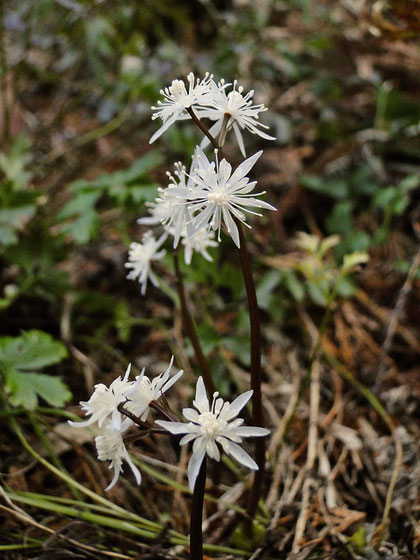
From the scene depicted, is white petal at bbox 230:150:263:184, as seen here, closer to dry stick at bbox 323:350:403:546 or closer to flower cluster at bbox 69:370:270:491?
flower cluster at bbox 69:370:270:491

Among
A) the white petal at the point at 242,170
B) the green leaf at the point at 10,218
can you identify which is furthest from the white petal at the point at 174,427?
the green leaf at the point at 10,218

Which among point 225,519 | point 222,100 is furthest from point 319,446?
point 222,100

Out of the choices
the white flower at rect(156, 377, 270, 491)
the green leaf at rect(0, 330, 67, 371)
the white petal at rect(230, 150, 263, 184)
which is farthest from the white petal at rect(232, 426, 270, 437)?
the green leaf at rect(0, 330, 67, 371)

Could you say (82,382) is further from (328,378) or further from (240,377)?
(328,378)

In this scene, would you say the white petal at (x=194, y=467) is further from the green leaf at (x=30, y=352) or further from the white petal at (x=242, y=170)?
the green leaf at (x=30, y=352)

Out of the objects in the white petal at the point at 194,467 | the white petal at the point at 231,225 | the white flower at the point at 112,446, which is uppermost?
the white petal at the point at 231,225

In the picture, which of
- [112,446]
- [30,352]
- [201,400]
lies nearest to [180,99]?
[201,400]

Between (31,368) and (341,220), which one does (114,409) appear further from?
(341,220)
